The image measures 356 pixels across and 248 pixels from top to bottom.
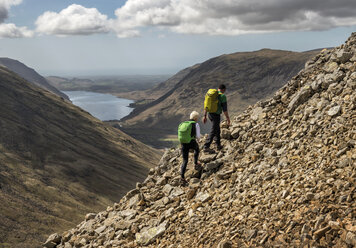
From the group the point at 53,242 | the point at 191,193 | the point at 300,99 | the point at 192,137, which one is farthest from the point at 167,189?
the point at 300,99

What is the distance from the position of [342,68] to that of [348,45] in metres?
3.83

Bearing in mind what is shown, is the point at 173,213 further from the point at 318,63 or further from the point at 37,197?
the point at 37,197

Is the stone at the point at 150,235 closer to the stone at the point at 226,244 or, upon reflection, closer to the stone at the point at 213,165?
the stone at the point at 226,244

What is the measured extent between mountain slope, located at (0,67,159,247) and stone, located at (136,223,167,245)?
178 ft

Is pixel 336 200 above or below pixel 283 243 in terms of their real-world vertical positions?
above

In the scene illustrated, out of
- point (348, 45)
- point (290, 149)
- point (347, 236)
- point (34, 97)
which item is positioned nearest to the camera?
point (347, 236)

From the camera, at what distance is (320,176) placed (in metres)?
11.8

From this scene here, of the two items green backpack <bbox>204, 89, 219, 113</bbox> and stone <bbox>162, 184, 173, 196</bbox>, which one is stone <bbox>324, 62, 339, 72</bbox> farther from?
stone <bbox>162, 184, 173, 196</bbox>

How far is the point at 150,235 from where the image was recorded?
1449 centimetres

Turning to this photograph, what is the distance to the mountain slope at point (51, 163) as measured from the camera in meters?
Answer: 73.6

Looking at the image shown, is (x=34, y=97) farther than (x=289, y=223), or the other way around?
(x=34, y=97)

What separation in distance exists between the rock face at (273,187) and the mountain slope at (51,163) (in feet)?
175

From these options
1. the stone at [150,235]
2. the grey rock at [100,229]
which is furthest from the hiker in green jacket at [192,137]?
the grey rock at [100,229]

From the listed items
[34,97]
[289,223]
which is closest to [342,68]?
[289,223]
